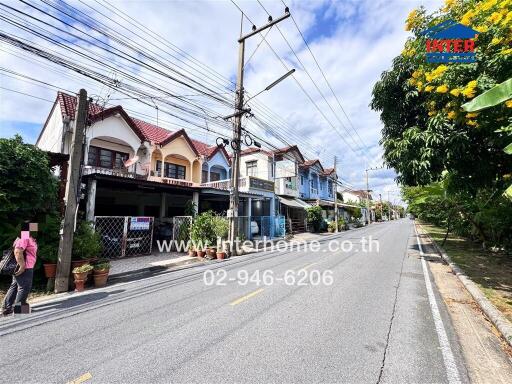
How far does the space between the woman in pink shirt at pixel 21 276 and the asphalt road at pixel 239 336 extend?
1.55ft

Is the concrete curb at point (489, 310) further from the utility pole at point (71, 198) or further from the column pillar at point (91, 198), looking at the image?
the column pillar at point (91, 198)

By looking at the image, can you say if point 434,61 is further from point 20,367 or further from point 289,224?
point 289,224

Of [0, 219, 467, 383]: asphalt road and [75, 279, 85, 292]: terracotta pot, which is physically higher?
[75, 279, 85, 292]: terracotta pot

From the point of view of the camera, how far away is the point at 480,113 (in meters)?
5.86

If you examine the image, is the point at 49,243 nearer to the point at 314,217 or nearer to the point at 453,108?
the point at 453,108

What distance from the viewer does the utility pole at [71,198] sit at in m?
7.48

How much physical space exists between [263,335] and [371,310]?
2.45 metres

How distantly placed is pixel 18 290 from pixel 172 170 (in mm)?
15453

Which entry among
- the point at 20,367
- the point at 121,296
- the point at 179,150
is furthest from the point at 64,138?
the point at 20,367

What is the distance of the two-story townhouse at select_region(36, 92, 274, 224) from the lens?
568 inches

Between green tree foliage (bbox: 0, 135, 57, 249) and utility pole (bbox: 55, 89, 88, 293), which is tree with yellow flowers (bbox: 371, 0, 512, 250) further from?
green tree foliage (bbox: 0, 135, 57, 249)

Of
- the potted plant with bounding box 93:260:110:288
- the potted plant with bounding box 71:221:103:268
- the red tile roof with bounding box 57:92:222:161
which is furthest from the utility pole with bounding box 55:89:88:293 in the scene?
the red tile roof with bounding box 57:92:222:161

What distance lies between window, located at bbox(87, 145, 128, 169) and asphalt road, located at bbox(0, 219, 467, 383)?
454 inches

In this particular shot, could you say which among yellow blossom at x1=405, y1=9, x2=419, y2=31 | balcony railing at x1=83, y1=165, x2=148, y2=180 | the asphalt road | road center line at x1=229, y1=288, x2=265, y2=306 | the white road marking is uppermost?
yellow blossom at x1=405, y1=9, x2=419, y2=31
